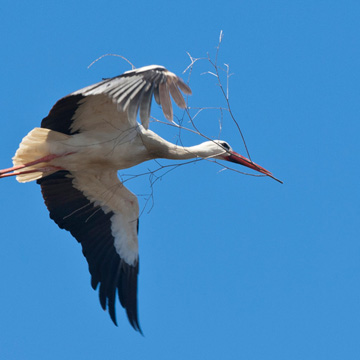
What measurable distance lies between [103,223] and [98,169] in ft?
2.67

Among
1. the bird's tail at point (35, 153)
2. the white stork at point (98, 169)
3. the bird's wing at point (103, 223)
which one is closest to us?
the white stork at point (98, 169)

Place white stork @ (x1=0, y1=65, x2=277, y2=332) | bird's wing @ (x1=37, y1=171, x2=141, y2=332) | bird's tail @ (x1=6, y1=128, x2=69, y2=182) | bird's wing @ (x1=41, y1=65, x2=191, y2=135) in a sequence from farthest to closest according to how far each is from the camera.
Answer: bird's wing @ (x1=37, y1=171, x2=141, y2=332) < bird's tail @ (x1=6, y1=128, x2=69, y2=182) < white stork @ (x1=0, y1=65, x2=277, y2=332) < bird's wing @ (x1=41, y1=65, x2=191, y2=135)

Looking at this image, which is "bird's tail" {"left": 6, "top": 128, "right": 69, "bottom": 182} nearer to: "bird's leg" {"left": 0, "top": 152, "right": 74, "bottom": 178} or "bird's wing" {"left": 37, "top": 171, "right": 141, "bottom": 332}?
"bird's leg" {"left": 0, "top": 152, "right": 74, "bottom": 178}

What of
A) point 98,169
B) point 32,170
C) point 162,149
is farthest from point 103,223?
point 162,149

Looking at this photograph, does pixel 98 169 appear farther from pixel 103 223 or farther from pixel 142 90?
pixel 142 90

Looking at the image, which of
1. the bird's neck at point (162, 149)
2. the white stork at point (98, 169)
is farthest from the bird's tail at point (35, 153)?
the bird's neck at point (162, 149)

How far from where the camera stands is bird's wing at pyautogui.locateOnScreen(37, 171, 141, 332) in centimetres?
962

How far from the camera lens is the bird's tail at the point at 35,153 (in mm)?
9031

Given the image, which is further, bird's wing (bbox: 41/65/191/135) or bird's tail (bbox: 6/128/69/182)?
bird's tail (bbox: 6/128/69/182)

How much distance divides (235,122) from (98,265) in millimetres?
3314

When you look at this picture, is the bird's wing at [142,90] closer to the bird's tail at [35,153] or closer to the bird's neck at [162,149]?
the bird's tail at [35,153]

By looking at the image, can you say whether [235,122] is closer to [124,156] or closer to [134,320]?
[124,156]

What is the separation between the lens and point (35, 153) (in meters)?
9.12

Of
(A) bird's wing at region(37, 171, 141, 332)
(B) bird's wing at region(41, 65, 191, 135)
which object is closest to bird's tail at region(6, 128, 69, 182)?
(A) bird's wing at region(37, 171, 141, 332)
